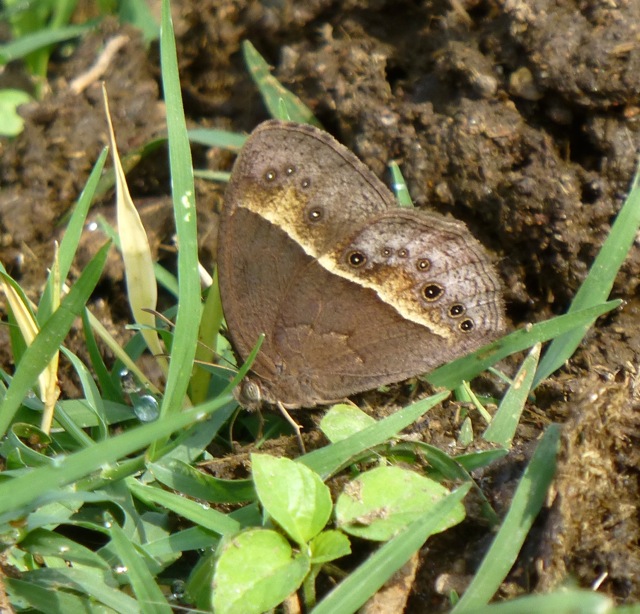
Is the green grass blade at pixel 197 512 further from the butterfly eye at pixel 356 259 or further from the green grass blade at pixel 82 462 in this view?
the butterfly eye at pixel 356 259

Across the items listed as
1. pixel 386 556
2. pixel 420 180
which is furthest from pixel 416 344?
pixel 386 556

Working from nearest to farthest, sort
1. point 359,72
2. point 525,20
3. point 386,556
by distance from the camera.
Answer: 1. point 386,556
2. point 525,20
3. point 359,72

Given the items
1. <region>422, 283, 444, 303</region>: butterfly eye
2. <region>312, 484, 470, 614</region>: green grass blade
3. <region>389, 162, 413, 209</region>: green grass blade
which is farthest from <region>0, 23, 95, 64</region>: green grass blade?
<region>312, 484, 470, 614</region>: green grass blade

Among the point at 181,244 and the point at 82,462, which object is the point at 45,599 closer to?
the point at 82,462

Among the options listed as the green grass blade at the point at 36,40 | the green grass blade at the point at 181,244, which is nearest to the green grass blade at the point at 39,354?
the green grass blade at the point at 181,244

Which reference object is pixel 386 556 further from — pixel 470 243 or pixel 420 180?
pixel 420 180
